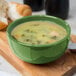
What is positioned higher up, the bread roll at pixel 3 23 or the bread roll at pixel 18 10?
the bread roll at pixel 18 10

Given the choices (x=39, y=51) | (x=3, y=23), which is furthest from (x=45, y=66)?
(x=3, y=23)

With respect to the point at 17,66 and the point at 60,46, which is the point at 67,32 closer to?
the point at 60,46

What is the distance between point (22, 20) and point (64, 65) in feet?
0.57

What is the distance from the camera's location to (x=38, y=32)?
0.69 metres

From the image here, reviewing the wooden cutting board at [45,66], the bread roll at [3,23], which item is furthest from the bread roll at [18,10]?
the wooden cutting board at [45,66]

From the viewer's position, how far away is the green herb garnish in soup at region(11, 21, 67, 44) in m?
0.66

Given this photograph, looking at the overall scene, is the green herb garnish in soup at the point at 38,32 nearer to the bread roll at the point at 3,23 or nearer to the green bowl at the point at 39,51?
the green bowl at the point at 39,51

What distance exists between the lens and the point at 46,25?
73 cm

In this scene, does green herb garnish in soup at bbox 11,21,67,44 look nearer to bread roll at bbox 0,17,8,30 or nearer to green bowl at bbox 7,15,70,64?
green bowl at bbox 7,15,70,64

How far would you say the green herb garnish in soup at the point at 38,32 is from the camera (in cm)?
66

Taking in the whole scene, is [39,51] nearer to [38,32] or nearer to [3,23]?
[38,32]

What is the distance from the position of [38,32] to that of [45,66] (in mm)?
93

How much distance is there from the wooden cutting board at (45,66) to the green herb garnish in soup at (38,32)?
0.23 feet

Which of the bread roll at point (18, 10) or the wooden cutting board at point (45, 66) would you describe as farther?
the bread roll at point (18, 10)
